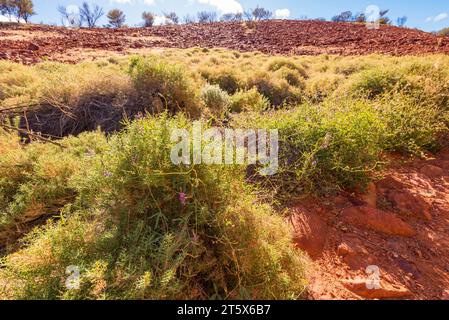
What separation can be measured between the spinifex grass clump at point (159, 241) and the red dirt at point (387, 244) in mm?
405

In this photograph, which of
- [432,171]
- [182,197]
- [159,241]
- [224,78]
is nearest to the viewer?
[159,241]

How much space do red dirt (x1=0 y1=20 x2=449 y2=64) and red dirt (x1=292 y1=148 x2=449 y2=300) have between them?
883 cm

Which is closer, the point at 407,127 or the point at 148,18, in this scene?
the point at 407,127

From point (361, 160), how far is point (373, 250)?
93 cm

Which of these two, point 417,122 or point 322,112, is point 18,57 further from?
point 417,122

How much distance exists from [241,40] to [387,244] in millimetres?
18684

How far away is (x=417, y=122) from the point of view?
3506mm

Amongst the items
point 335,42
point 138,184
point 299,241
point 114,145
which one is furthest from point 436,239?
point 335,42

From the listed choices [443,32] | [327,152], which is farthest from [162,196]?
[443,32]

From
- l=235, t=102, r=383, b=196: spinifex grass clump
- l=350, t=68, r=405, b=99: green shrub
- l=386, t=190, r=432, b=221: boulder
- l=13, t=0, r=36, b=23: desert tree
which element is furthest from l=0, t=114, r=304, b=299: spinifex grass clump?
l=13, t=0, r=36, b=23: desert tree

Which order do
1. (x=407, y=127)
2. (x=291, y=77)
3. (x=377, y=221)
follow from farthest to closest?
(x=291, y=77) → (x=407, y=127) → (x=377, y=221)

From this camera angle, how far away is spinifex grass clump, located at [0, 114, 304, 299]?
1.50 meters

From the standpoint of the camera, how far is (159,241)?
1.61m

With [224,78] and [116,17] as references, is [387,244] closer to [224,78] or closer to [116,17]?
[224,78]
